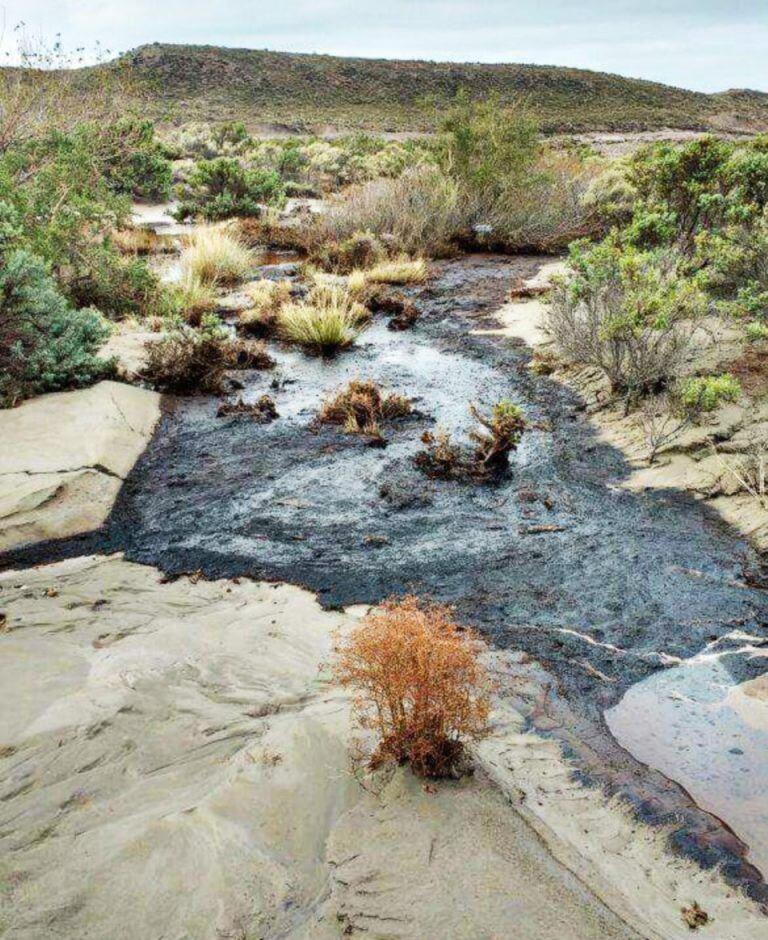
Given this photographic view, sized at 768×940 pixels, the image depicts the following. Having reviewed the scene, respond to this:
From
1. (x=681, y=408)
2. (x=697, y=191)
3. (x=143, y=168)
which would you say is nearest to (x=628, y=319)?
(x=681, y=408)

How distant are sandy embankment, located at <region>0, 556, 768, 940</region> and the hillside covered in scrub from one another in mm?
50950

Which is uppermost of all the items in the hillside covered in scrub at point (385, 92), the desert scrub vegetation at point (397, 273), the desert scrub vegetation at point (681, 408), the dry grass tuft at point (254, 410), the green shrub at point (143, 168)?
the hillside covered in scrub at point (385, 92)

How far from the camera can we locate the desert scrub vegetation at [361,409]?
7.32 metres

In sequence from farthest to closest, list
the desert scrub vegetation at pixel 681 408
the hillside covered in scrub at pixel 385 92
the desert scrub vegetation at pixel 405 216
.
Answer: the hillside covered in scrub at pixel 385 92
the desert scrub vegetation at pixel 405 216
the desert scrub vegetation at pixel 681 408

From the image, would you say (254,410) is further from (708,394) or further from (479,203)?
(479,203)

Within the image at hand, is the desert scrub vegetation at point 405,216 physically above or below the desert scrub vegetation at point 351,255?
above

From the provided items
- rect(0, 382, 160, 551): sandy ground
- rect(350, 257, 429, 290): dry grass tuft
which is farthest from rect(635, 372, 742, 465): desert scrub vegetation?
rect(350, 257, 429, 290): dry grass tuft

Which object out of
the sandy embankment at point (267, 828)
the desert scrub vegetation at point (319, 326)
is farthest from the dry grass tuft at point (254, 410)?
the sandy embankment at point (267, 828)

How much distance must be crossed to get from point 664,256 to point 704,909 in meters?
7.74

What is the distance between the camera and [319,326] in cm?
963

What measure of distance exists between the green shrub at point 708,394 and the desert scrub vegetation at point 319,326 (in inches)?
190

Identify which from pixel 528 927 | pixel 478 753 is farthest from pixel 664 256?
pixel 528 927

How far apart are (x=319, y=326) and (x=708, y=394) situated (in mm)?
5357

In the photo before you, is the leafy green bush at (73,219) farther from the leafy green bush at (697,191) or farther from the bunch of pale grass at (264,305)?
the leafy green bush at (697,191)
